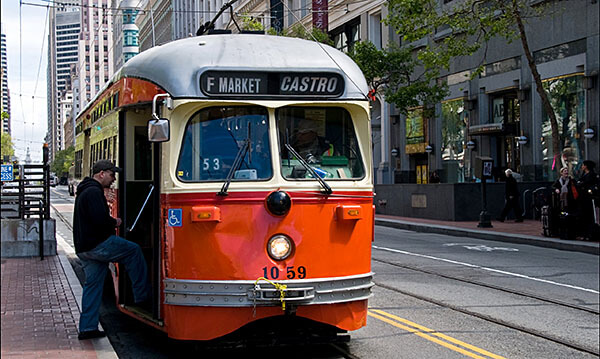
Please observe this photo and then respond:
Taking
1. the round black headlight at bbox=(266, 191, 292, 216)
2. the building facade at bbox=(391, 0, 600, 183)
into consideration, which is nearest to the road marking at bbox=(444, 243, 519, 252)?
the building facade at bbox=(391, 0, 600, 183)

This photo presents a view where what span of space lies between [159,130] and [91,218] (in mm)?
1465

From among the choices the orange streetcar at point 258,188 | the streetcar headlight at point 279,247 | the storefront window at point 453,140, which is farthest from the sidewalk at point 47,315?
the storefront window at point 453,140

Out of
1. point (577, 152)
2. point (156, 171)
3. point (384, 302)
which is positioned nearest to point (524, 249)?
point (384, 302)

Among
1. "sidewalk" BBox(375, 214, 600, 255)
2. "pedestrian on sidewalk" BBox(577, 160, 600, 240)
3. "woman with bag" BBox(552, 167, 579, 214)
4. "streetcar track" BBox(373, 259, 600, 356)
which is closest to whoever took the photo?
"streetcar track" BBox(373, 259, 600, 356)

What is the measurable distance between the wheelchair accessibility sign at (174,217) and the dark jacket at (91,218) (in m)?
1.02

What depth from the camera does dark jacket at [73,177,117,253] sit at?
7363mm

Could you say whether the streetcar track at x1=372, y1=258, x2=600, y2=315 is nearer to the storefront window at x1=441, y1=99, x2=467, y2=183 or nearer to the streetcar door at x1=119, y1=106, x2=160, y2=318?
the streetcar door at x1=119, y1=106, x2=160, y2=318

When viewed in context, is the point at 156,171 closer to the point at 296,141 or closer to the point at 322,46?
the point at 296,141

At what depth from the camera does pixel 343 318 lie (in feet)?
22.6

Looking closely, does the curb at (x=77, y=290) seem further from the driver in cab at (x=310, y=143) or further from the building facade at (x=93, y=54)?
the building facade at (x=93, y=54)

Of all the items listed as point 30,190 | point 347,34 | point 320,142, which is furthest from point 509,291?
point 347,34

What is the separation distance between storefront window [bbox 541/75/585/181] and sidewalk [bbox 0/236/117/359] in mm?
19848

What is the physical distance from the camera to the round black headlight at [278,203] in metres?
6.55

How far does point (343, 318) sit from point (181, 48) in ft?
9.52
